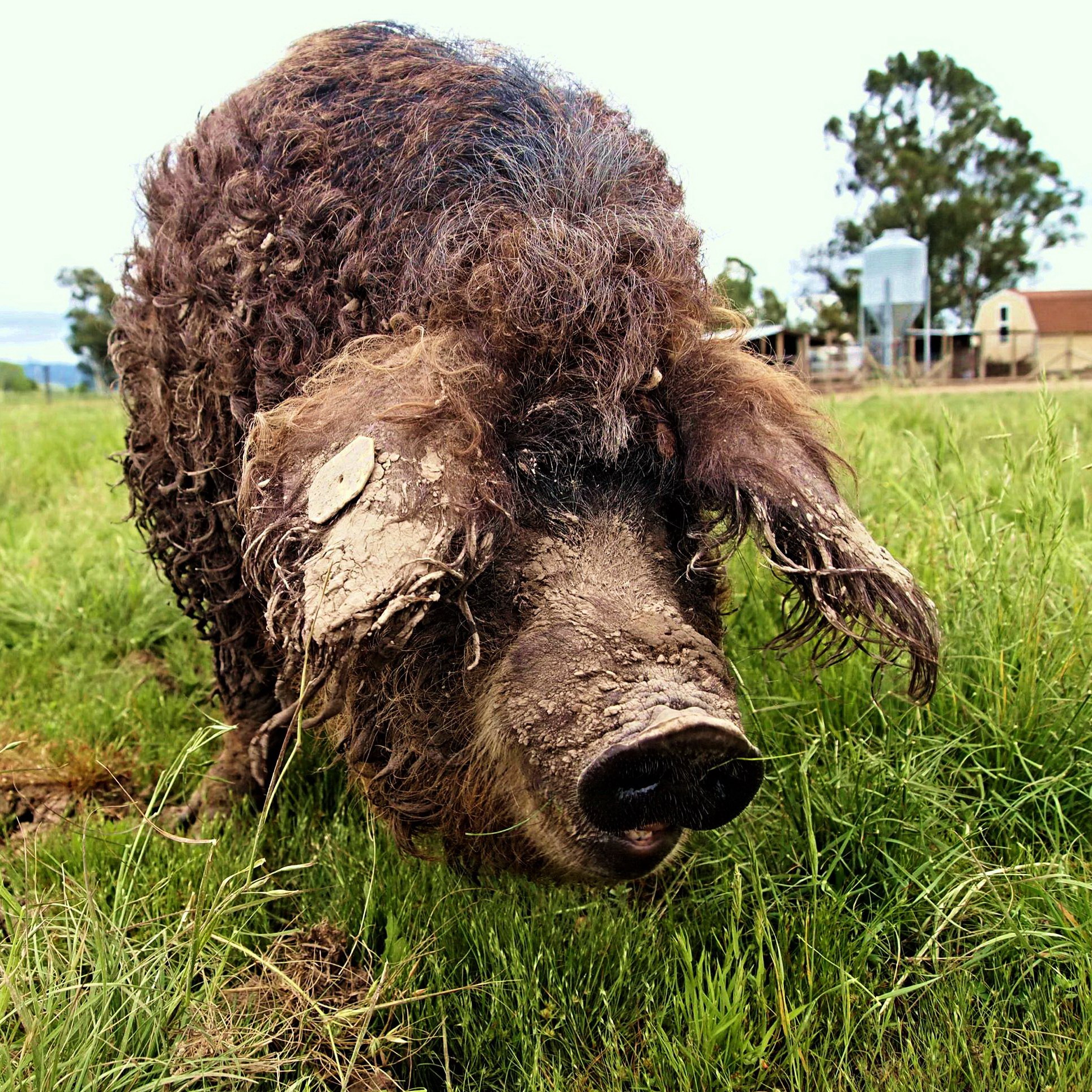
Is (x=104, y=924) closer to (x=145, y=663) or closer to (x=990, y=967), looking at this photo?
(x=990, y=967)

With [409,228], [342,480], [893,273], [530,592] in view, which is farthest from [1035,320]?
[342,480]

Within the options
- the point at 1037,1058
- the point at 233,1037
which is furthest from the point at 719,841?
the point at 233,1037

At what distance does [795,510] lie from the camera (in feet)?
5.76

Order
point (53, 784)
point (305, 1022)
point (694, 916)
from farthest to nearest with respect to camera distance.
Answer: point (53, 784), point (694, 916), point (305, 1022)

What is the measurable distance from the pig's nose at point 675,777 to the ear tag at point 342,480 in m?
0.57

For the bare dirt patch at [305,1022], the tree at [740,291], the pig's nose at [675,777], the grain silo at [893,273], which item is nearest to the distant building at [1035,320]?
the grain silo at [893,273]

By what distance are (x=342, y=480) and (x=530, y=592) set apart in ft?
1.25

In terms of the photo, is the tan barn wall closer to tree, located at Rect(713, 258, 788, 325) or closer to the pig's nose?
tree, located at Rect(713, 258, 788, 325)

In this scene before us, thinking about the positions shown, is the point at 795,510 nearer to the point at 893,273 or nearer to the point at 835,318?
the point at 893,273

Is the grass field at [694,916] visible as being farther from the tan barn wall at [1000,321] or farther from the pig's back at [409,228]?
the tan barn wall at [1000,321]

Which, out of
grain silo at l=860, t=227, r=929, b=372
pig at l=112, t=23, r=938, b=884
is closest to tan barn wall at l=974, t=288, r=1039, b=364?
grain silo at l=860, t=227, r=929, b=372

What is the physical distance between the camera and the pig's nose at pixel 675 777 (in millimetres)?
1566

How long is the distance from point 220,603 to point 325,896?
0.82m

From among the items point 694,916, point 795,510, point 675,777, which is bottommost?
point 694,916
